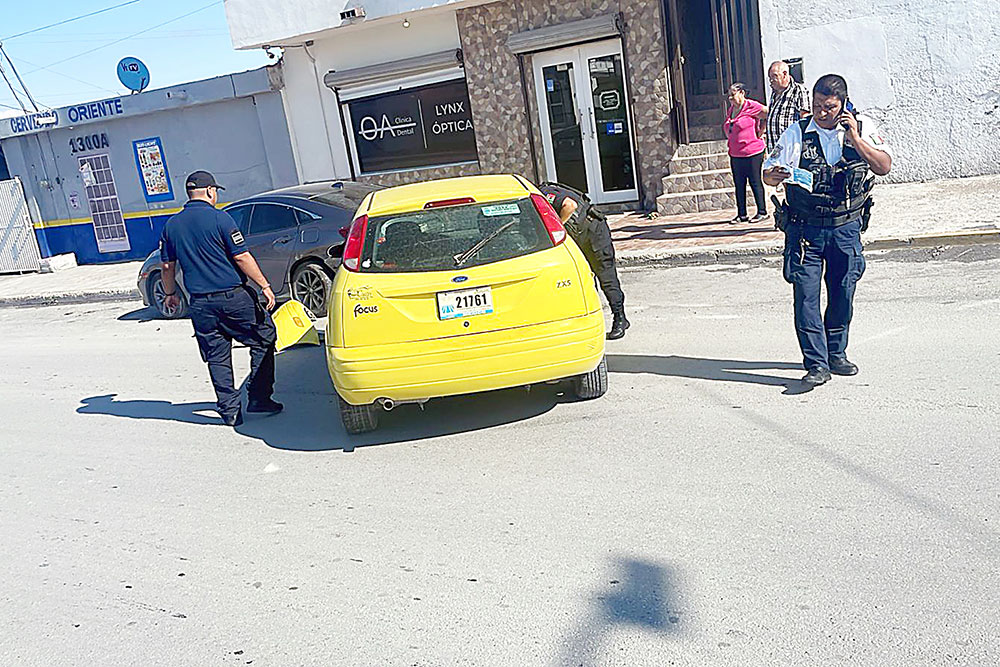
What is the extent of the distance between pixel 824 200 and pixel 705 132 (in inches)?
363

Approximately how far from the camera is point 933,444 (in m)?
4.76

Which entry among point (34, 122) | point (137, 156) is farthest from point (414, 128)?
point (34, 122)

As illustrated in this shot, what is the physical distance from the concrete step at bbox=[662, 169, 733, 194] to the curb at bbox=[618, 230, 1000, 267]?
2738 mm

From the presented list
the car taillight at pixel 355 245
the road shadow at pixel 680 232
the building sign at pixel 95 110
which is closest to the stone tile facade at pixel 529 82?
the road shadow at pixel 680 232

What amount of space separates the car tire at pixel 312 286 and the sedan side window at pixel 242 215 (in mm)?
954

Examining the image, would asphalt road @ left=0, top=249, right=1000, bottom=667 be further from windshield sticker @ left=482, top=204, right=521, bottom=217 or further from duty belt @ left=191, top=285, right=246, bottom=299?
windshield sticker @ left=482, top=204, right=521, bottom=217

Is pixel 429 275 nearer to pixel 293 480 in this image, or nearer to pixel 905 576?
pixel 293 480

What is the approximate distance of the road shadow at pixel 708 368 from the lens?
20.0 ft

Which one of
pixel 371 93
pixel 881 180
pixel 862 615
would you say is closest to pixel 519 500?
pixel 862 615

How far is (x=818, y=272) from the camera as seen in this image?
19.0ft

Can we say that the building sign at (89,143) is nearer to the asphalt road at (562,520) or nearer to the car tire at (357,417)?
the asphalt road at (562,520)

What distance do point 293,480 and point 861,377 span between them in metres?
3.64

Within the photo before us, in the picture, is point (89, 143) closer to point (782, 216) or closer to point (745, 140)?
point (745, 140)

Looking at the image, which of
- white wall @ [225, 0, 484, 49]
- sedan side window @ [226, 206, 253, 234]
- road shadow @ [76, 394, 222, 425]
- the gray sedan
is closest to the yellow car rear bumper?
road shadow @ [76, 394, 222, 425]
